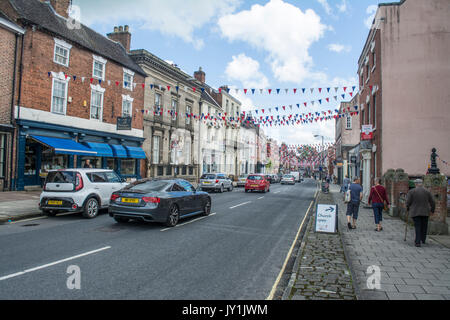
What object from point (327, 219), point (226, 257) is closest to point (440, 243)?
point (327, 219)

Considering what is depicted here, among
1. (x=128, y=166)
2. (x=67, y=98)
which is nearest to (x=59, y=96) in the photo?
(x=67, y=98)

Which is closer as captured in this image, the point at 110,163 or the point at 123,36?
the point at 110,163

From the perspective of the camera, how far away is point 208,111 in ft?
124

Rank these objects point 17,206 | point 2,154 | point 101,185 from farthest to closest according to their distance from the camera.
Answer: point 2,154 → point 17,206 → point 101,185

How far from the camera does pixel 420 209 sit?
26.1 ft

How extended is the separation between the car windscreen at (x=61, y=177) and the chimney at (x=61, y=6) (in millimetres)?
14134

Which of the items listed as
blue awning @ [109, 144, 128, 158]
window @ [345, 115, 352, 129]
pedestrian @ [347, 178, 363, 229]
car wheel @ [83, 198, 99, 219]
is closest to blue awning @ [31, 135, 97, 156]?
blue awning @ [109, 144, 128, 158]

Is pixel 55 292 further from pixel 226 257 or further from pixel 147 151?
pixel 147 151

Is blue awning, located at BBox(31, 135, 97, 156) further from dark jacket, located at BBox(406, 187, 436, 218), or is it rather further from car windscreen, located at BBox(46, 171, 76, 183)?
dark jacket, located at BBox(406, 187, 436, 218)

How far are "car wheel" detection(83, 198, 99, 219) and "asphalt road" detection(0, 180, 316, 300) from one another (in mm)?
372

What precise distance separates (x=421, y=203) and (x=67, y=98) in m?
18.6

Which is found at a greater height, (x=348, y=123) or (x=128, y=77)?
(x=348, y=123)

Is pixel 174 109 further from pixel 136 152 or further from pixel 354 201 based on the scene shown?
pixel 354 201

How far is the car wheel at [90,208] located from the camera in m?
10.5
